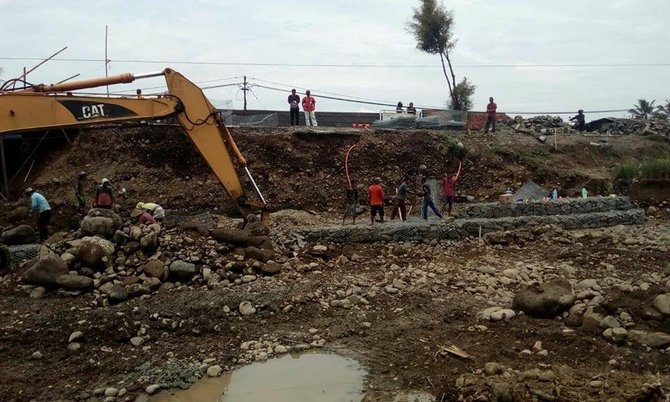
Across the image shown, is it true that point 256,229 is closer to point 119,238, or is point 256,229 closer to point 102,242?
point 119,238

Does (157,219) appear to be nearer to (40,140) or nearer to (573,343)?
(573,343)

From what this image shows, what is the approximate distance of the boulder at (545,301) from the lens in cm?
809

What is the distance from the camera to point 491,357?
6879mm

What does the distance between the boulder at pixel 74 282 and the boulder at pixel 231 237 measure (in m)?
2.34

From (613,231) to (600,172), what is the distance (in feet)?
25.9

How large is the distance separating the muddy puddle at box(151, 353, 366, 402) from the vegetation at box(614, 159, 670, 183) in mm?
13991

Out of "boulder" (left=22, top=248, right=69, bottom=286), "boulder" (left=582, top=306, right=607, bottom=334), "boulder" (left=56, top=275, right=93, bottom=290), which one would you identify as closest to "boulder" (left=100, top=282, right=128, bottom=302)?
"boulder" (left=56, top=275, right=93, bottom=290)

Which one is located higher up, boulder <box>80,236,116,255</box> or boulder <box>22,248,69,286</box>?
boulder <box>80,236,116,255</box>

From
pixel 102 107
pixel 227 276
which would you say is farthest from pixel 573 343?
pixel 102 107

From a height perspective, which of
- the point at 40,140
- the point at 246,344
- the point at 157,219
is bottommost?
the point at 246,344

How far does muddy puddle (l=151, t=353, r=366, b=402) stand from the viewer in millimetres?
6383

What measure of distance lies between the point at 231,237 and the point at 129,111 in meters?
3.01

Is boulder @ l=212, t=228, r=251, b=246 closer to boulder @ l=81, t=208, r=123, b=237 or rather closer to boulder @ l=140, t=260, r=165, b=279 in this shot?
boulder @ l=140, t=260, r=165, b=279

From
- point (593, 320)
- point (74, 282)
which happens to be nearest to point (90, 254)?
point (74, 282)
